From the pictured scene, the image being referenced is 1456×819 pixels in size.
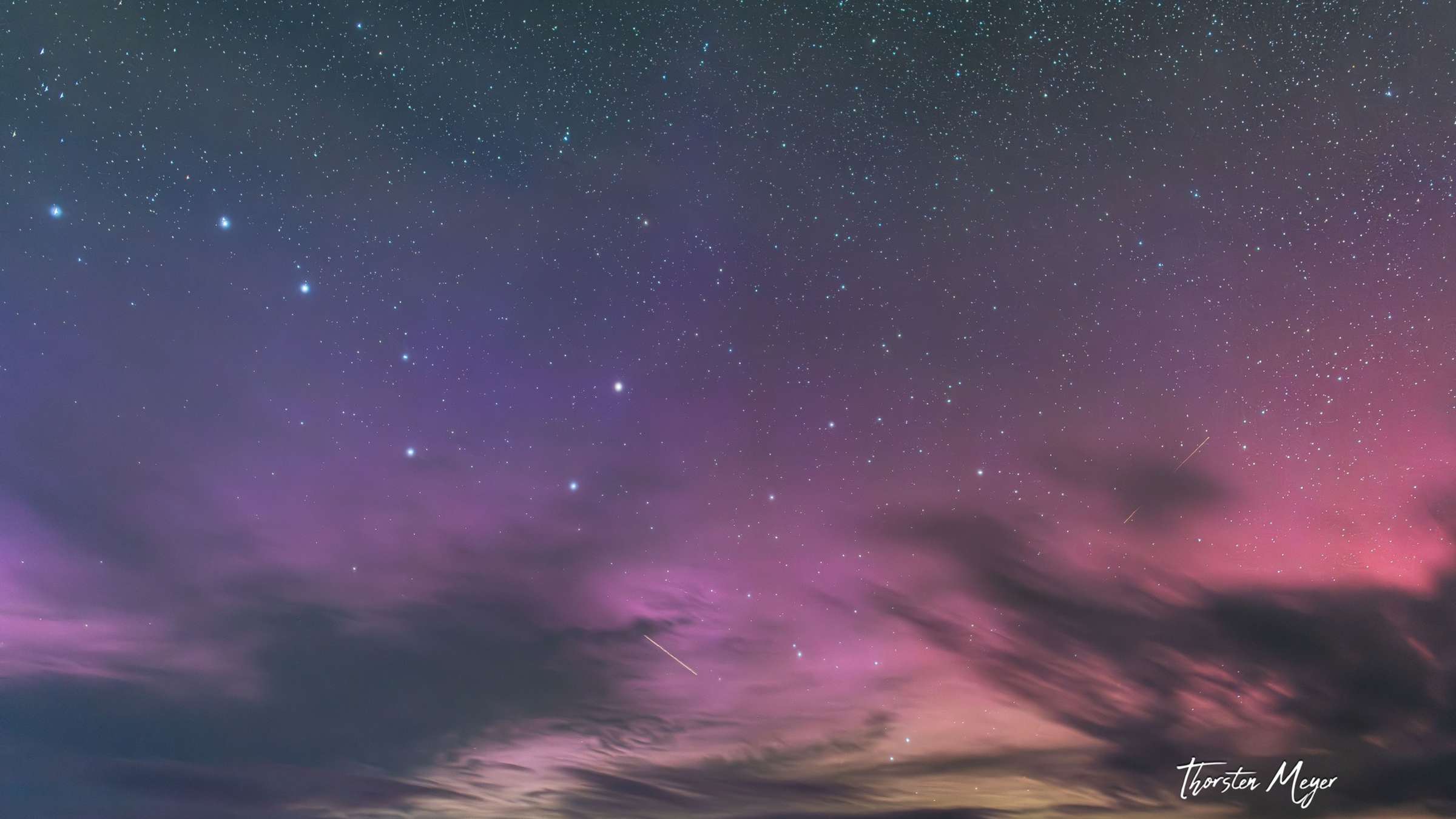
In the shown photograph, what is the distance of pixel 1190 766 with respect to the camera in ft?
72.7

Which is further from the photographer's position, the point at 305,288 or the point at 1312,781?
the point at 1312,781

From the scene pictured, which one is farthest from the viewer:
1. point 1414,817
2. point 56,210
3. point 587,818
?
point 587,818

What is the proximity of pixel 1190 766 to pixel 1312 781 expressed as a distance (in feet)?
11.1

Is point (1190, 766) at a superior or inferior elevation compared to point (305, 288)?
inferior

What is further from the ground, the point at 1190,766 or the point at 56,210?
the point at 56,210

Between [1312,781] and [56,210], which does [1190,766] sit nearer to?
[1312,781]

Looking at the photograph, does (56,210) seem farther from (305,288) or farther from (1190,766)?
(1190,766)

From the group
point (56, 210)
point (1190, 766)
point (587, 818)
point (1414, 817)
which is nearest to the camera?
point (56, 210)

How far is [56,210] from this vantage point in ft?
38.0

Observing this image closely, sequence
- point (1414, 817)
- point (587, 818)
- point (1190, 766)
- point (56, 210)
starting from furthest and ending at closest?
point (587, 818) < point (1414, 817) < point (1190, 766) < point (56, 210)

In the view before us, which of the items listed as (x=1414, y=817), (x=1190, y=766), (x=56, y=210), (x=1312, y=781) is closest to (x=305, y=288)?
(x=56, y=210)

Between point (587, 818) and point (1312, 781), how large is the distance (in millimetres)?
35180

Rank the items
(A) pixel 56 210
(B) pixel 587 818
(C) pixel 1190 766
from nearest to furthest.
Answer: (A) pixel 56 210, (C) pixel 1190 766, (B) pixel 587 818

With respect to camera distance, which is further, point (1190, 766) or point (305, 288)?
point (1190, 766)
